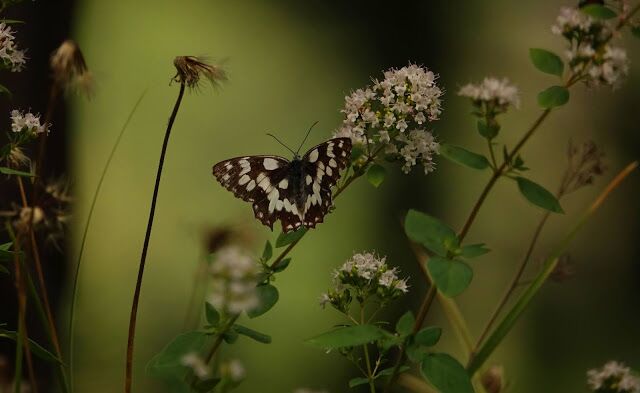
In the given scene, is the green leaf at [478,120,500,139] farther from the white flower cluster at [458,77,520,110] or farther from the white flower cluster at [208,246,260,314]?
the white flower cluster at [208,246,260,314]

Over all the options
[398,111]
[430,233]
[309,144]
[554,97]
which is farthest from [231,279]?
[309,144]

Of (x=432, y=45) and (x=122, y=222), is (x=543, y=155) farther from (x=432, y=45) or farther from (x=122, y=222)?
(x=122, y=222)

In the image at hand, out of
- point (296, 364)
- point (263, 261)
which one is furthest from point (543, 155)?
point (263, 261)

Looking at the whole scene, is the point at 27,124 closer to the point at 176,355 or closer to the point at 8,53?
the point at 8,53

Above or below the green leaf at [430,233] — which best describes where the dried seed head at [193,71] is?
above

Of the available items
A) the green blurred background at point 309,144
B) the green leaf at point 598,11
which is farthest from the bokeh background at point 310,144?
the green leaf at point 598,11

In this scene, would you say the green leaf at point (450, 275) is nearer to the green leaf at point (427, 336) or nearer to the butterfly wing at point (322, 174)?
the green leaf at point (427, 336)

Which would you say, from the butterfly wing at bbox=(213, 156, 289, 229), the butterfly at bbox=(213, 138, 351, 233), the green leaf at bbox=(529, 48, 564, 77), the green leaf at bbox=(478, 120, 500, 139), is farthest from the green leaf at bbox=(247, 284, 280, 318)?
the green leaf at bbox=(529, 48, 564, 77)
